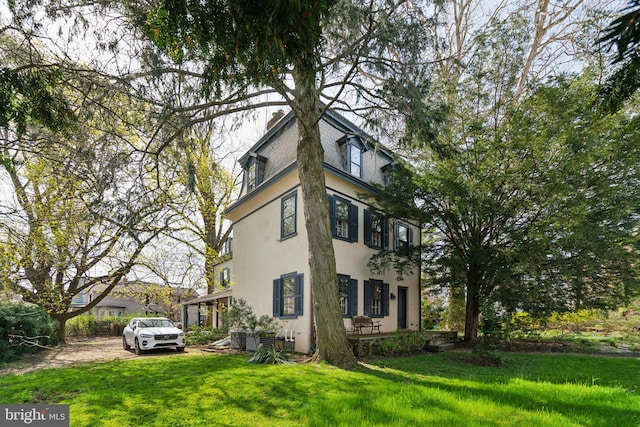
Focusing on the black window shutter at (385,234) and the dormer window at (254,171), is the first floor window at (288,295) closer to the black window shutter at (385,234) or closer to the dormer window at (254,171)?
the black window shutter at (385,234)

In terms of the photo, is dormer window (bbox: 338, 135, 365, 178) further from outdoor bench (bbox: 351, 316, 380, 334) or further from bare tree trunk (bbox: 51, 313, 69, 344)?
bare tree trunk (bbox: 51, 313, 69, 344)

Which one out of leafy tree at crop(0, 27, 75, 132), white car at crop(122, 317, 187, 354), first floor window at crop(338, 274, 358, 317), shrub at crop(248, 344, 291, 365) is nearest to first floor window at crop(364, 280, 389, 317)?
first floor window at crop(338, 274, 358, 317)

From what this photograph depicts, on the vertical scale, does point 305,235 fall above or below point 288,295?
above

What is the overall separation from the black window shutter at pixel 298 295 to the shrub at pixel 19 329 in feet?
25.5

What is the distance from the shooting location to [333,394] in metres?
5.77

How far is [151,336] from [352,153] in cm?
984

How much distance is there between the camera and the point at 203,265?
75.7ft

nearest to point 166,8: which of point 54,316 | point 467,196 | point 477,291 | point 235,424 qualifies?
point 235,424

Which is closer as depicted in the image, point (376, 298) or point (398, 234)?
point (376, 298)

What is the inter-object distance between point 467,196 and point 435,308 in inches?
387

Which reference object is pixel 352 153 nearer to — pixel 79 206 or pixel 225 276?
pixel 79 206

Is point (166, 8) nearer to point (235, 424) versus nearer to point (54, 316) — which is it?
point (235, 424)

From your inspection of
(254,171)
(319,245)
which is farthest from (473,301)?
(254,171)

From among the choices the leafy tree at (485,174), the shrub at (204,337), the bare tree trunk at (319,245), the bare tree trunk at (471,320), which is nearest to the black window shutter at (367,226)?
the leafy tree at (485,174)
